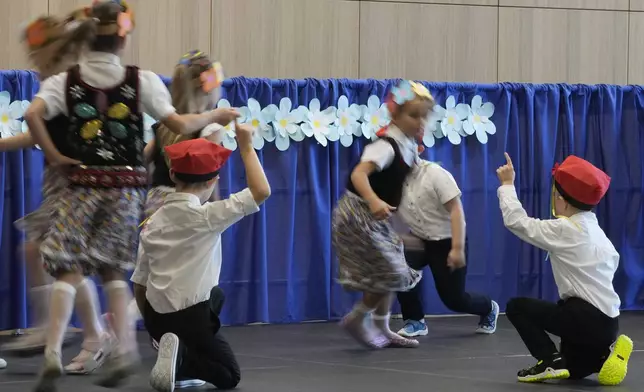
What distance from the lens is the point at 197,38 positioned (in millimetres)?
6379

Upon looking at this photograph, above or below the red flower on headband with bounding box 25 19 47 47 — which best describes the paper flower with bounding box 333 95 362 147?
below

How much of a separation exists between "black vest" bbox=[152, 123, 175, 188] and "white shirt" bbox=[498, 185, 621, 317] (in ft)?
4.63

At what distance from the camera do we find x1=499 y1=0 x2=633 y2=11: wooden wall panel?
706cm

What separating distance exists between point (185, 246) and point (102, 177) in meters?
0.37

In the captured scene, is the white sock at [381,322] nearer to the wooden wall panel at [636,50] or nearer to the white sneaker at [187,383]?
the white sneaker at [187,383]

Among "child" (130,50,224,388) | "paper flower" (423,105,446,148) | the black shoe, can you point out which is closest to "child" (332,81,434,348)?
"child" (130,50,224,388)

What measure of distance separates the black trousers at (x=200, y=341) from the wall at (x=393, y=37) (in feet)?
8.88

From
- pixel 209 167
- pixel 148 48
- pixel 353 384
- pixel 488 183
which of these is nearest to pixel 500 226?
pixel 488 183

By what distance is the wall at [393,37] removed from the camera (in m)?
6.30

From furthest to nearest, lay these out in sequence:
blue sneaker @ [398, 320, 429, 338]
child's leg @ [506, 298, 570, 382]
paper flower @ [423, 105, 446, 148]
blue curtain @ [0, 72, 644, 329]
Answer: paper flower @ [423, 105, 446, 148], blue curtain @ [0, 72, 644, 329], blue sneaker @ [398, 320, 429, 338], child's leg @ [506, 298, 570, 382]

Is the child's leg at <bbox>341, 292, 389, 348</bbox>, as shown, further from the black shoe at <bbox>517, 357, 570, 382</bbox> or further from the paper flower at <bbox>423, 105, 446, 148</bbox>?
the paper flower at <bbox>423, 105, 446, 148</bbox>

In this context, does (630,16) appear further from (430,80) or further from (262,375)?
(262,375)

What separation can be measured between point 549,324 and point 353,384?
2.65 ft

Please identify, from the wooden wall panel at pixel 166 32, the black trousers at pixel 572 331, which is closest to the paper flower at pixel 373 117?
the wooden wall panel at pixel 166 32
